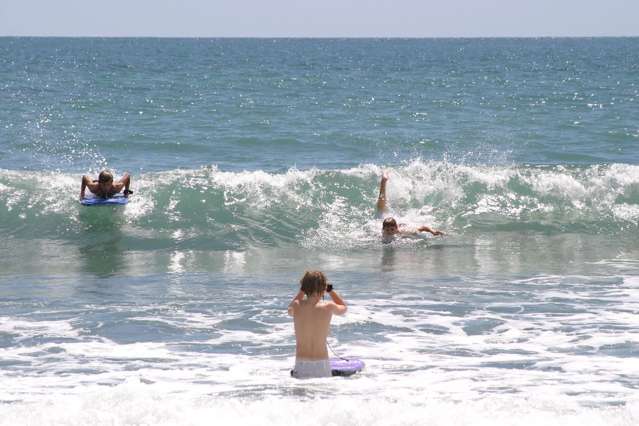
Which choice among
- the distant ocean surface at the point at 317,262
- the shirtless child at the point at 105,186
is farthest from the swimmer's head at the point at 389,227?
the shirtless child at the point at 105,186

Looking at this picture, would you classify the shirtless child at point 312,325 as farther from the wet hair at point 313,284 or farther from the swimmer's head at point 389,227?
the swimmer's head at point 389,227

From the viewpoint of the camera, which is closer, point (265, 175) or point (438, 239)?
point (438, 239)

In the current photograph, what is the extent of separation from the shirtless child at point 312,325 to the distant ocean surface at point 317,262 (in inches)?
6.1

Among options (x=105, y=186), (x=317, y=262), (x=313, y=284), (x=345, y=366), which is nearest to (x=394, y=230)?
(x=317, y=262)

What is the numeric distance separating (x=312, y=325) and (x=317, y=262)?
6.61 m

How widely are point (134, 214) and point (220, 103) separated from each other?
699 inches

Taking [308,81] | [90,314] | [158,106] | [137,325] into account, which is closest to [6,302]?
[90,314]

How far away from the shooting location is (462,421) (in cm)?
794

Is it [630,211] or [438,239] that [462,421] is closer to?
[438,239]

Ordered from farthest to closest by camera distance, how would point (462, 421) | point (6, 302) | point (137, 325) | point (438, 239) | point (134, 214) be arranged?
point (134, 214) < point (438, 239) < point (6, 302) < point (137, 325) < point (462, 421)

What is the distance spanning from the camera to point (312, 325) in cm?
891

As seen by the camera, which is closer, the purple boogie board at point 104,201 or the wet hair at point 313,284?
the wet hair at point 313,284

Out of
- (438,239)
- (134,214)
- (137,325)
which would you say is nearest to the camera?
(137,325)

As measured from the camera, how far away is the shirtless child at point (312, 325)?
892cm
